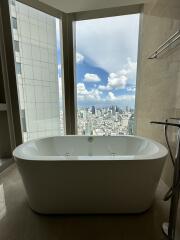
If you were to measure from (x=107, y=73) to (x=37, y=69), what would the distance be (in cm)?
124

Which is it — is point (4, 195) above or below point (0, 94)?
below

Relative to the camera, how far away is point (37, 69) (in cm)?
257

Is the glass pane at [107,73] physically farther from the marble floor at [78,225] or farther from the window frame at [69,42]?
the marble floor at [78,225]

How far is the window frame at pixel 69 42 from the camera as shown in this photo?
236 centimetres

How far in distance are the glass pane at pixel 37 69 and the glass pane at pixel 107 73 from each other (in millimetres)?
417

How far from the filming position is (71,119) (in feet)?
9.42

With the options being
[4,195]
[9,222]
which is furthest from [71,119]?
[9,222]

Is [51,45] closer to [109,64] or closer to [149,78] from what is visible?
[109,64]

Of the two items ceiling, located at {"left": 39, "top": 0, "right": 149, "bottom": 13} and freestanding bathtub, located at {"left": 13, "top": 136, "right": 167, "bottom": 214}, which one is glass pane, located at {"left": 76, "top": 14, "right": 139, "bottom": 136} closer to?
ceiling, located at {"left": 39, "top": 0, "right": 149, "bottom": 13}

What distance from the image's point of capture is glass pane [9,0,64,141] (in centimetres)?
235

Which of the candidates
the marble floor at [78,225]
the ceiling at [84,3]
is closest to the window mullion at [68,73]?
the ceiling at [84,3]

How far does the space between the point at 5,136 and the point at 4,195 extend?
101 cm

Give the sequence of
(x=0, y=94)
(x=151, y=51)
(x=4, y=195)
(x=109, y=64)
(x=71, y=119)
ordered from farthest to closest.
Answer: (x=71, y=119) → (x=109, y=64) → (x=0, y=94) → (x=151, y=51) → (x=4, y=195)

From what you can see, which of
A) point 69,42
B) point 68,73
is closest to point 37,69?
point 68,73
